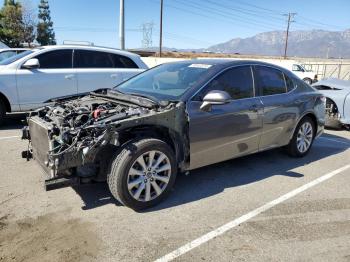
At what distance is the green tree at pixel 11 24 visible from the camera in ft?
178

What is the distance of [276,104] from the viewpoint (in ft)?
17.7

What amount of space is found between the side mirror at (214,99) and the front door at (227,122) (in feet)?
0.28

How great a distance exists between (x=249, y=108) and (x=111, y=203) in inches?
85.6

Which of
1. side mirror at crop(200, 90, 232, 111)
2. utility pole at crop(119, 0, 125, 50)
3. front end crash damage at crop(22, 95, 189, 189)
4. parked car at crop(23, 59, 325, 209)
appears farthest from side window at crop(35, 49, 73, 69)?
utility pole at crop(119, 0, 125, 50)

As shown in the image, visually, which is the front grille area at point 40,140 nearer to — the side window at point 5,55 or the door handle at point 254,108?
the door handle at point 254,108

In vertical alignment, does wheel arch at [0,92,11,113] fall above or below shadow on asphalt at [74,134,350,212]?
above

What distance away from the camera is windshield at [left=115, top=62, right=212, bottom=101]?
4.55m

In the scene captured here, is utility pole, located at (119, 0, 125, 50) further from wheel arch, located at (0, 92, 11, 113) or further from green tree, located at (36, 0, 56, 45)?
green tree, located at (36, 0, 56, 45)

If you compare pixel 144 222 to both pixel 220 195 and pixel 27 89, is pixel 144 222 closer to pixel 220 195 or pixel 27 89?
pixel 220 195

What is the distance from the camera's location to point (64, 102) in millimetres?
4941

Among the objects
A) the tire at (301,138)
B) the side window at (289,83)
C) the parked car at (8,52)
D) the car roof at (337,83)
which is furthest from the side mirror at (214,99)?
the parked car at (8,52)

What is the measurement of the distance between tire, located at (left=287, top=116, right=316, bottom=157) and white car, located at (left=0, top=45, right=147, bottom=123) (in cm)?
439

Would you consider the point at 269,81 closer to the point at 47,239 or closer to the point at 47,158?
the point at 47,158

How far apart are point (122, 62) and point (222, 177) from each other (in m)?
4.80
